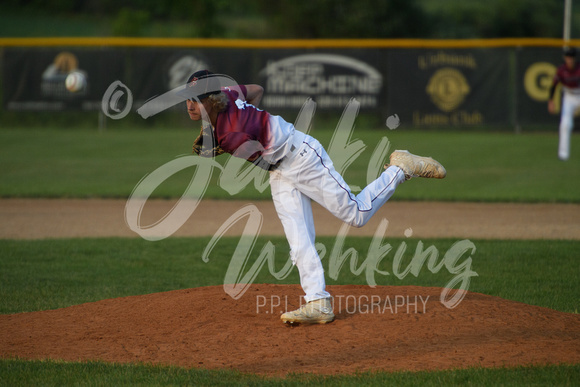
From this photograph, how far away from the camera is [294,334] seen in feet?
15.6

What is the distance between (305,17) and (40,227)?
22318mm

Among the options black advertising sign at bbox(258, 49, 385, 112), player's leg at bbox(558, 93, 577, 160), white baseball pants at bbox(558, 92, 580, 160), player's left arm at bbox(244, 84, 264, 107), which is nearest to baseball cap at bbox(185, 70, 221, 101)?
player's left arm at bbox(244, 84, 264, 107)

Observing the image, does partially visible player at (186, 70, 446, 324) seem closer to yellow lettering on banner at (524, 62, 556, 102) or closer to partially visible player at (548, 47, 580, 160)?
partially visible player at (548, 47, 580, 160)

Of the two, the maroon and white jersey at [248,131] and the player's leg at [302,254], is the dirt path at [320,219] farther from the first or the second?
the maroon and white jersey at [248,131]

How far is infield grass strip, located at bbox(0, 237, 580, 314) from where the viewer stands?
6.27 meters

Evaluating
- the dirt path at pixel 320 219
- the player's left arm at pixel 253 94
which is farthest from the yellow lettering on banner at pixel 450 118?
the player's left arm at pixel 253 94

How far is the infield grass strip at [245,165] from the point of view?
12086mm

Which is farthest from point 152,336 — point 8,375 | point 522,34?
point 522,34

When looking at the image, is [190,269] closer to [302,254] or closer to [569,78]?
[302,254]

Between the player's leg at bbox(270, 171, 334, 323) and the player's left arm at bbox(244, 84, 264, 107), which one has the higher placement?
the player's left arm at bbox(244, 84, 264, 107)

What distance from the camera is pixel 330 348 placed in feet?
14.9

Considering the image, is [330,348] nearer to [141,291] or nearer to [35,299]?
[141,291]

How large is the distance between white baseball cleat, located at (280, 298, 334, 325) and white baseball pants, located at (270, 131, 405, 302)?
5 centimetres

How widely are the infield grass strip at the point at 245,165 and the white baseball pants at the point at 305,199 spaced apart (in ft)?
21.4
